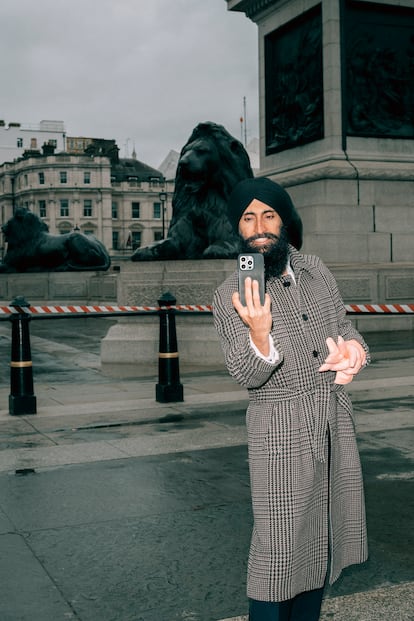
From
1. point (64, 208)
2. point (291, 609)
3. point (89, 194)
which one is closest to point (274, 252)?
point (291, 609)

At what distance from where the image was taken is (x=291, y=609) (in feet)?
10.0

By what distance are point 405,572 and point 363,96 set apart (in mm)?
14675

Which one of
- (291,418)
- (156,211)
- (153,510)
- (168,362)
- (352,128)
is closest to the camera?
(291,418)

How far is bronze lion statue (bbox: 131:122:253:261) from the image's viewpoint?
13.4m

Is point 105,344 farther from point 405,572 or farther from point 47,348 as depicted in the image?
point 405,572

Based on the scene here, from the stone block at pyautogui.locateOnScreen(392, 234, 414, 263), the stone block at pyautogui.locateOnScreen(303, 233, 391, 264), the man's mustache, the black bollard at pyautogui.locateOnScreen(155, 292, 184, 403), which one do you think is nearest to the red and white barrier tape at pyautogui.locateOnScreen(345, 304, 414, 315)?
the black bollard at pyautogui.locateOnScreen(155, 292, 184, 403)

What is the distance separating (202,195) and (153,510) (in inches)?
356

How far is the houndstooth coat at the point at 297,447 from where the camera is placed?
2859mm

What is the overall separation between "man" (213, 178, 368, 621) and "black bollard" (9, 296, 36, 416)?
6.07 metres

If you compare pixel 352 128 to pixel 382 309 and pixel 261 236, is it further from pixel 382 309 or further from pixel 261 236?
pixel 261 236

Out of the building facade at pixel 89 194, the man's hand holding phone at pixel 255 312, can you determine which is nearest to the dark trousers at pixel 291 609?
the man's hand holding phone at pixel 255 312

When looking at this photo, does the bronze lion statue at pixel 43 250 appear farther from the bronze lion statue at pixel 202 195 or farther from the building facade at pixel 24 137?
the building facade at pixel 24 137

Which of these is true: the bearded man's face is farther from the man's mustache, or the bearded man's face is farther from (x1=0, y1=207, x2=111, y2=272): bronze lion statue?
(x1=0, y1=207, x2=111, y2=272): bronze lion statue

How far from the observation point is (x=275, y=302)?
3006 millimetres
